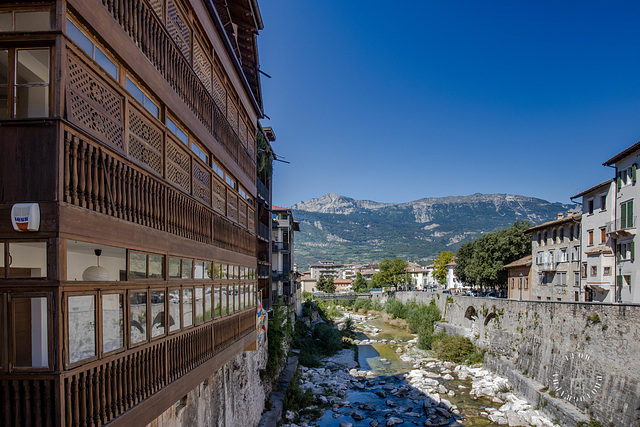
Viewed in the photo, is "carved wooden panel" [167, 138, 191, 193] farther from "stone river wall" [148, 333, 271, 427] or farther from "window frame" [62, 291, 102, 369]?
"stone river wall" [148, 333, 271, 427]

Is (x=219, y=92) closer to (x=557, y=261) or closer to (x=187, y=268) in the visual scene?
(x=187, y=268)

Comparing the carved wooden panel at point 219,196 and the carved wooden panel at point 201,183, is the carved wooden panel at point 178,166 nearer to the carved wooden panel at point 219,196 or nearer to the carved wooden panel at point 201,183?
the carved wooden panel at point 201,183

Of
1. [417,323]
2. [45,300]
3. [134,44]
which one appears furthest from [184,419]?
[417,323]

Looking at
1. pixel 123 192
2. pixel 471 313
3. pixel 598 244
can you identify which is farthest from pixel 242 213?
pixel 471 313

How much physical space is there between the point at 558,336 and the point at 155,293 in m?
28.0

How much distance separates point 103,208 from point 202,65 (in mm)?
5452

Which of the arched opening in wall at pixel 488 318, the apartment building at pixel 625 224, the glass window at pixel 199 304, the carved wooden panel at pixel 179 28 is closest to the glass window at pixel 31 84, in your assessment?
the carved wooden panel at pixel 179 28

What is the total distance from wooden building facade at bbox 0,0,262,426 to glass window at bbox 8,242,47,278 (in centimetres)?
1

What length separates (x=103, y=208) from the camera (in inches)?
210

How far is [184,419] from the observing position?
958 centimetres

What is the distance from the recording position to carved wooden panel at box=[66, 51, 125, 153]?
15.6 feet

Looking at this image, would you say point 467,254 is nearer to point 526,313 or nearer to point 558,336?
point 526,313

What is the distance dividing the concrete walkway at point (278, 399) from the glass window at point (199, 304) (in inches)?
498

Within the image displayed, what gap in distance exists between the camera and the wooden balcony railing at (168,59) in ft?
20.2
